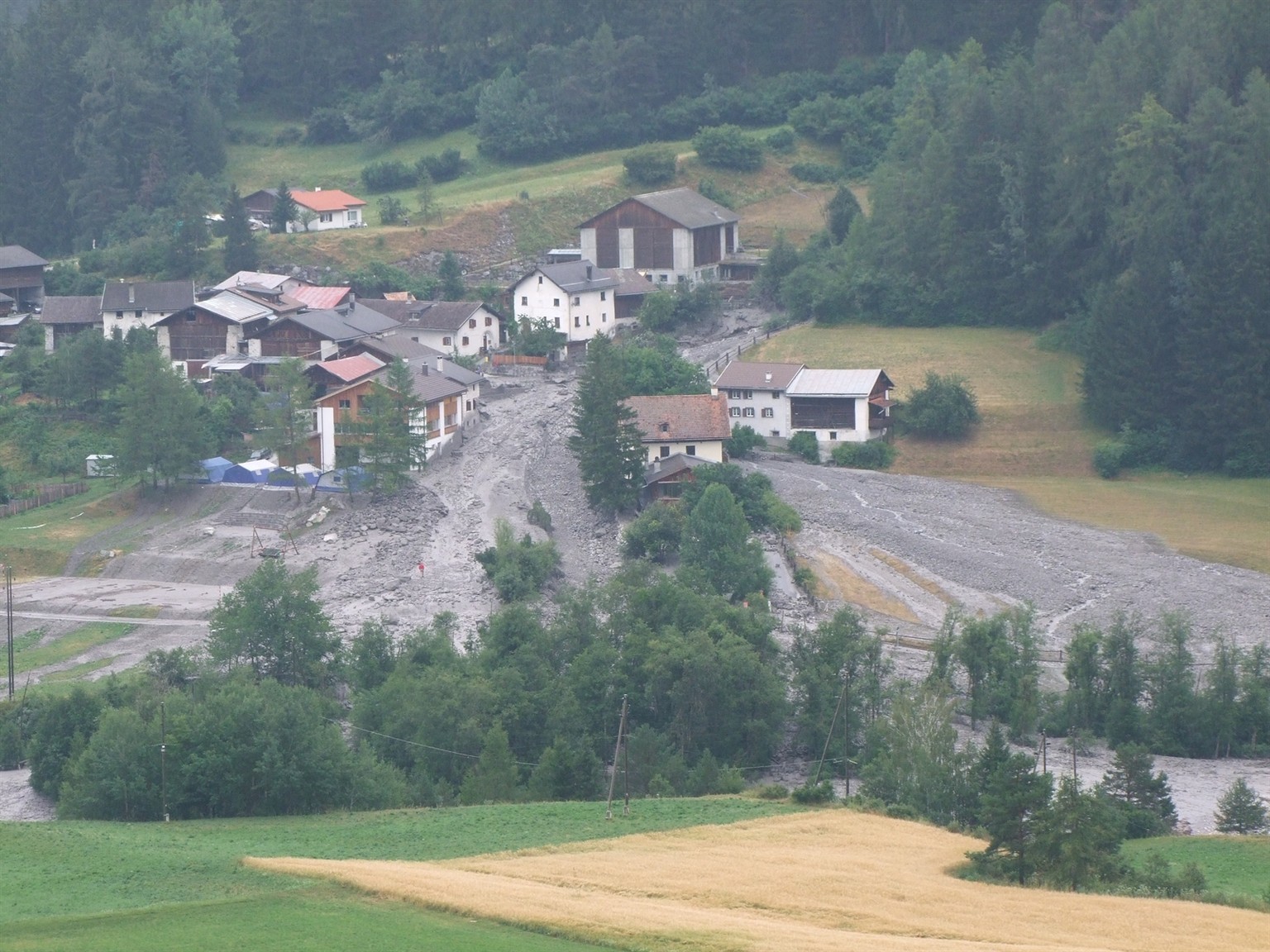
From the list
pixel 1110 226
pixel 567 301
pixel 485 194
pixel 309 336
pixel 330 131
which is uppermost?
pixel 330 131

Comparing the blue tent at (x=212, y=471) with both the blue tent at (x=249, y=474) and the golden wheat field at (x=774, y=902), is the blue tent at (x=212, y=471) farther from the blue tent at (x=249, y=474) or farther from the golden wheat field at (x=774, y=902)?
the golden wheat field at (x=774, y=902)

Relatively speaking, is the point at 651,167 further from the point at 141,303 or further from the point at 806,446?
the point at 806,446

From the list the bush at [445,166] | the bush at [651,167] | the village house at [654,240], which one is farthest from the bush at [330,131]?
the village house at [654,240]

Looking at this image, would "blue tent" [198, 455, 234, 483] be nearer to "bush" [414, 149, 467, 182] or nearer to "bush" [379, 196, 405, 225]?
"bush" [379, 196, 405, 225]

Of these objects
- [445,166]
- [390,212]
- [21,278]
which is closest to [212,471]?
[21,278]

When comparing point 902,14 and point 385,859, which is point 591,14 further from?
point 385,859

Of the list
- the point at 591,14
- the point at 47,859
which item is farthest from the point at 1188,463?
the point at 591,14

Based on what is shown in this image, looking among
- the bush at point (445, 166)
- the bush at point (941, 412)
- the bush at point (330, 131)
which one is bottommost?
the bush at point (941, 412)
